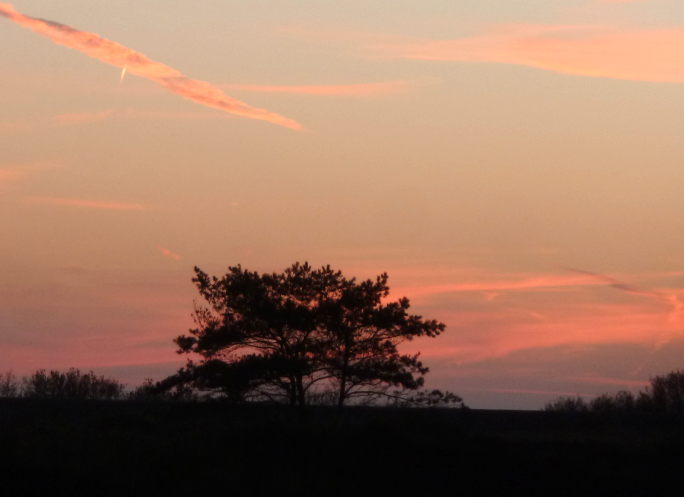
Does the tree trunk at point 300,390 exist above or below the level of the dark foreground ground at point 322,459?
above

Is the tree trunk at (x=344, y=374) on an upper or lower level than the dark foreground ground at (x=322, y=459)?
upper

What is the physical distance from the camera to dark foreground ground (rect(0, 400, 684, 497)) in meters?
31.0

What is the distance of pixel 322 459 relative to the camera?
34844 mm

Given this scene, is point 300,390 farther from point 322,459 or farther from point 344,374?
point 322,459

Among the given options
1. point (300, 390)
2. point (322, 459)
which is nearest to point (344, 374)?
point (300, 390)

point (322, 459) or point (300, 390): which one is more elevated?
point (300, 390)

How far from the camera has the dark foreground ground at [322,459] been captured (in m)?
31.0

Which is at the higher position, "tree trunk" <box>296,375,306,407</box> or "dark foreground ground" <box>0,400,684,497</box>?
"tree trunk" <box>296,375,306,407</box>

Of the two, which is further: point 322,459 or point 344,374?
point 344,374

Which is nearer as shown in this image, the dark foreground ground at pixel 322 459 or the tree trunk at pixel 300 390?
the dark foreground ground at pixel 322 459

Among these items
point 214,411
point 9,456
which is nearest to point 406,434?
point 214,411

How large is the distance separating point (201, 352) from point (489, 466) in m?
14.6

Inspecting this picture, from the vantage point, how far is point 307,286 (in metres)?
46.0

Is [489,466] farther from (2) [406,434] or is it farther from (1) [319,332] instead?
(1) [319,332]
